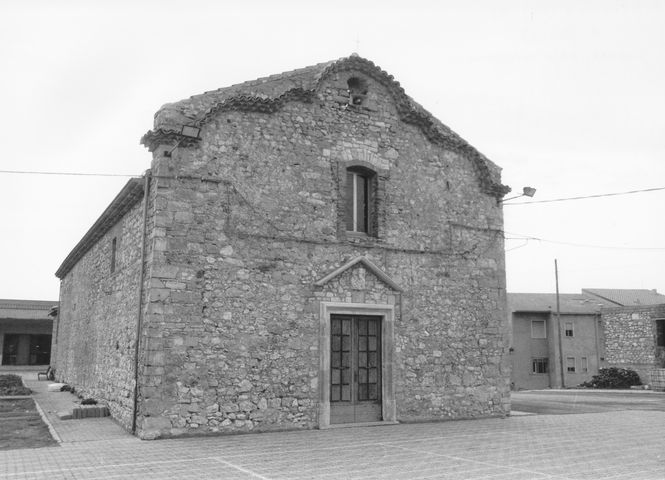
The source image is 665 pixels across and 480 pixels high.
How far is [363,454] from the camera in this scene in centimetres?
898

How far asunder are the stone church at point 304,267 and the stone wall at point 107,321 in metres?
0.11

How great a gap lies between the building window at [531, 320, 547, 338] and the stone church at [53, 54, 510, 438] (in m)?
26.5

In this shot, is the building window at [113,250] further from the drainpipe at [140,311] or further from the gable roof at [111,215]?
the drainpipe at [140,311]

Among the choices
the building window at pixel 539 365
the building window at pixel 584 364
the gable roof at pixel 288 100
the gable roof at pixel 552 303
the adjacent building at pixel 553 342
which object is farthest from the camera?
the building window at pixel 584 364

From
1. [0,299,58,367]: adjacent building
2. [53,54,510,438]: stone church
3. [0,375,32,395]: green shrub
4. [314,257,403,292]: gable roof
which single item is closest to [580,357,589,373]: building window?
[53,54,510,438]: stone church

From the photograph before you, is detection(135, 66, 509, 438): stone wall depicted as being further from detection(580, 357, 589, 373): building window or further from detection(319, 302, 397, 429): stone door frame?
detection(580, 357, 589, 373): building window

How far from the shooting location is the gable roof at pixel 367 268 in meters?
12.2

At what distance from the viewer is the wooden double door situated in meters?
12.2

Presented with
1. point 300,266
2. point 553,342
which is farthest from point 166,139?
point 553,342

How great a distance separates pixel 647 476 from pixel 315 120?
341 inches

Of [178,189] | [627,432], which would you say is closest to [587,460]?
[627,432]

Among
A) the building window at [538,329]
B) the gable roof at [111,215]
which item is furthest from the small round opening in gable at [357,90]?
the building window at [538,329]

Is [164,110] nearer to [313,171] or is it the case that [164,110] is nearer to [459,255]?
[313,171]

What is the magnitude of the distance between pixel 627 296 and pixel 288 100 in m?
39.8
